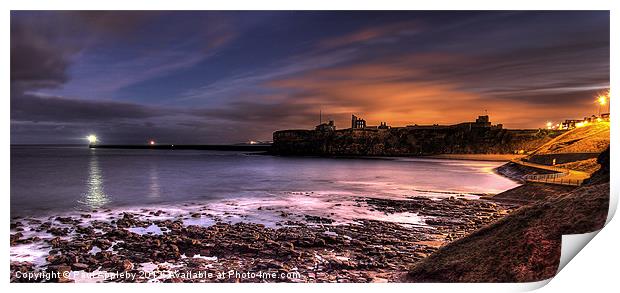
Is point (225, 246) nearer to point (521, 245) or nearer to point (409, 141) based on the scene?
point (521, 245)

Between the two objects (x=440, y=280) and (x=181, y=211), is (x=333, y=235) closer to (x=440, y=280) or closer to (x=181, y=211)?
(x=440, y=280)

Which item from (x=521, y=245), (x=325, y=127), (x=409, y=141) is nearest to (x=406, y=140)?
(x=409, y=141)

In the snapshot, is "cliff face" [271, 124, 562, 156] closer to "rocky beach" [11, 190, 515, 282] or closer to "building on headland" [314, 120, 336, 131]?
"building on headland" [314, 120, 336, 131]

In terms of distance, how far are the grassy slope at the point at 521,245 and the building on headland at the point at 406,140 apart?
3027 centimetres

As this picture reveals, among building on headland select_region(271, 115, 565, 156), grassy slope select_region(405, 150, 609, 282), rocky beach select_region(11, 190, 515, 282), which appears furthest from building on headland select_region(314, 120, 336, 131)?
grassy slope select_region(405, 150, 609, 282)

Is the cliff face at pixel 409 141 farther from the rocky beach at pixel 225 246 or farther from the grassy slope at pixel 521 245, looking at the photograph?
the grassy slope at pixel 521 245

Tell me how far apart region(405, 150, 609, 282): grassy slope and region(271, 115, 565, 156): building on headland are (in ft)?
99.3

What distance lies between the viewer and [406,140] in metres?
47.1

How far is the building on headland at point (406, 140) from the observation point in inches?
1495

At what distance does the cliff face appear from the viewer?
1497 inches
